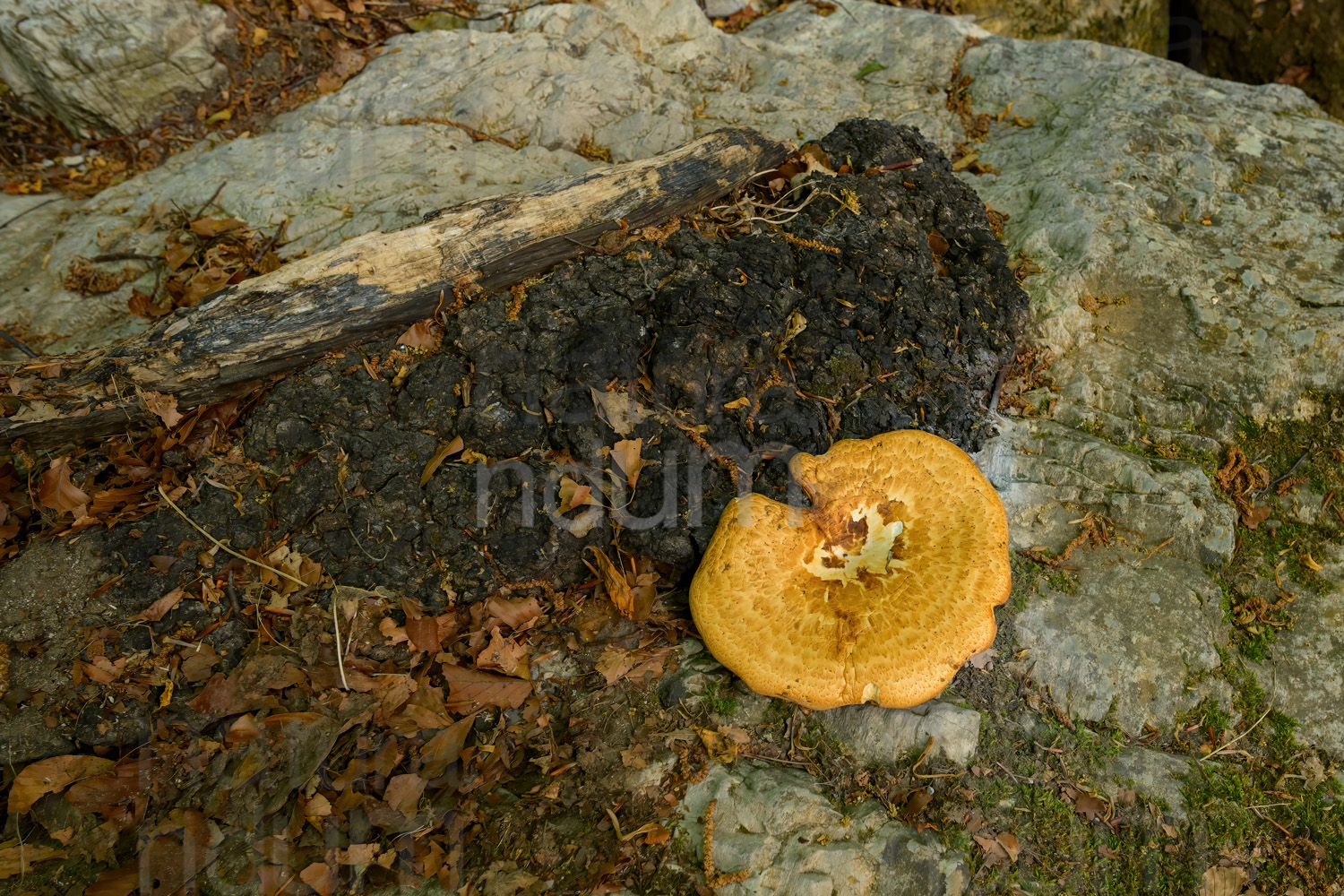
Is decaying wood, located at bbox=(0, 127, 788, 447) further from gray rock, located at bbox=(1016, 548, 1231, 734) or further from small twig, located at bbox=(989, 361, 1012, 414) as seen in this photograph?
gray rock, located at bbox=(1016, 548, 1231, 734)

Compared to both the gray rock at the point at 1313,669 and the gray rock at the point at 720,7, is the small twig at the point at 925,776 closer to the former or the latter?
the gray rock at the point at 1313,669

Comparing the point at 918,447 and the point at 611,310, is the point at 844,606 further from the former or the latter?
the point at 611,310

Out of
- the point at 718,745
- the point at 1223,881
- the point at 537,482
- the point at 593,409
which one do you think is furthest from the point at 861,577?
the point at 1223,881

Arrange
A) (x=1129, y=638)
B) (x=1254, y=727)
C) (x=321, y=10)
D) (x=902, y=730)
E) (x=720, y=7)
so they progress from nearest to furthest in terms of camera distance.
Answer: (x=902, y=730)
(x=1254, y=727)
(x=1129, y=638)
(x=321, y=10)
(x=720, y=7)

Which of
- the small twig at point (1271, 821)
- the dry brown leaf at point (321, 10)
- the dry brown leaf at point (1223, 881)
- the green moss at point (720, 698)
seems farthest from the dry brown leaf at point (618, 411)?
the dry brown leaf at point (321, 10)

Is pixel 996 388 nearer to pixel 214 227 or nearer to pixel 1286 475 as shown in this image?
pixel 1286 475

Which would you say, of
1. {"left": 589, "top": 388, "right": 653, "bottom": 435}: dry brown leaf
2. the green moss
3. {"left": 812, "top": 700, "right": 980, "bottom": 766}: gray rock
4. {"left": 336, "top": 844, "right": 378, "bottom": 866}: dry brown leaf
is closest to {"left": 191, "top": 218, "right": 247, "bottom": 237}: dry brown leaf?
{"left": 589, "top": 388, "right": 653, "bottom": 435}: dry brown leaf
